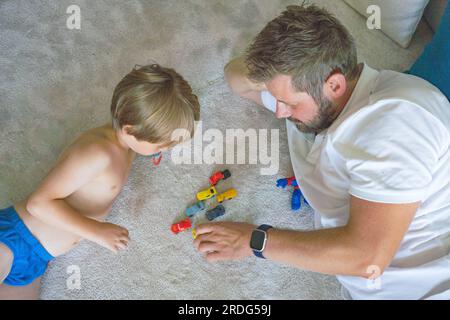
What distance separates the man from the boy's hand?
237 mm

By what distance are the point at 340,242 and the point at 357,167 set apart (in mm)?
159

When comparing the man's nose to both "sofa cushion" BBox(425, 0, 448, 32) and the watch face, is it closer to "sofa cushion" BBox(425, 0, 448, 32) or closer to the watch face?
the watch face

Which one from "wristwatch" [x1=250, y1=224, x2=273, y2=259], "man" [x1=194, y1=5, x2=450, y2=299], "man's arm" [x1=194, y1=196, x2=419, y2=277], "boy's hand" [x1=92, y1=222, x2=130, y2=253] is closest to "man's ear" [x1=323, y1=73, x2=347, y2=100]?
"man" [x1=194, y1=5, x2=450, y2=299]

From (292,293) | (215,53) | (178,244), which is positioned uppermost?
(215,53)

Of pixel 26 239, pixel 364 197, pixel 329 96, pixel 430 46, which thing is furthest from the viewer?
pixel 430 46

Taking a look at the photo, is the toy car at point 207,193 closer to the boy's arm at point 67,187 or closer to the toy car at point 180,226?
the toy car at point 180,226

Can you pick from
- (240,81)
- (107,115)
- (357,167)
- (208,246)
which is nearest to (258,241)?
(208,246)

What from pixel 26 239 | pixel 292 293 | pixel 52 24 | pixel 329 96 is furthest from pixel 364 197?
pixel 52 24

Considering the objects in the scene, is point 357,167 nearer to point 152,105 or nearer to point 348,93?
point 348,93

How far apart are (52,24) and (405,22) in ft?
4.02

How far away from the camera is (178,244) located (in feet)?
4.13

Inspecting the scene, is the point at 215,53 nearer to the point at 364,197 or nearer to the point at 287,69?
the point at 287,69

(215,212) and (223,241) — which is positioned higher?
(223,241)

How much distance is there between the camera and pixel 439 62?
1.15m
